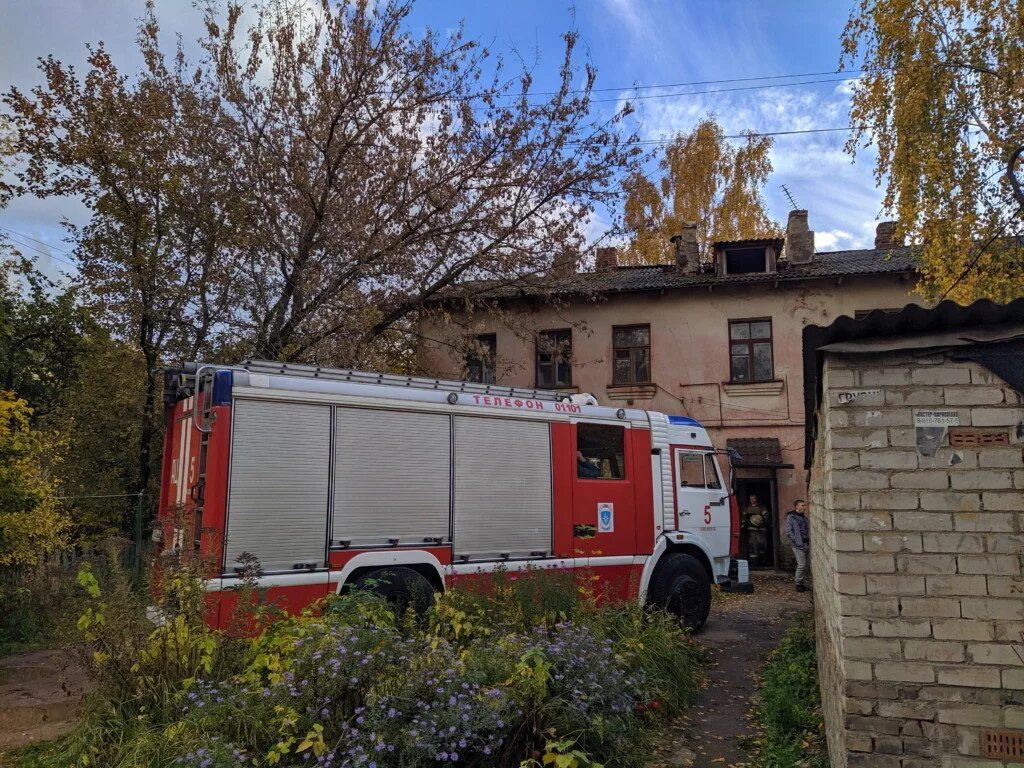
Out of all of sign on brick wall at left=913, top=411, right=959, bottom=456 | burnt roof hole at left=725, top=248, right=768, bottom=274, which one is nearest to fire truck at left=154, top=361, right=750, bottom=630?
sign on brick wall at left=913, top=411, right=959, bottom=456

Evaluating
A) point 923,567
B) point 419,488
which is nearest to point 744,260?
point 419,488

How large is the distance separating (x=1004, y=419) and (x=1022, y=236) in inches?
431

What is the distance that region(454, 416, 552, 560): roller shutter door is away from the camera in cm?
746

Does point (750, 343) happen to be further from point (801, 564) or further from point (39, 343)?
point (39, 343)

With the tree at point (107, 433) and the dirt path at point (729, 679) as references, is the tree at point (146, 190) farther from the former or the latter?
the dirt path at point (729, 679)

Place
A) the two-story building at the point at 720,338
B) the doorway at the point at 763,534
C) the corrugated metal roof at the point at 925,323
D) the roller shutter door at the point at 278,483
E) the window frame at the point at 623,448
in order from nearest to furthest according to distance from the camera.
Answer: the corrugated metal roof at the point at 925,323
the roller shutter door at the point at 278,483
the window frame at the point at 623,448
the doorway at the point at 763,534
the two-story building at the point at 720,338

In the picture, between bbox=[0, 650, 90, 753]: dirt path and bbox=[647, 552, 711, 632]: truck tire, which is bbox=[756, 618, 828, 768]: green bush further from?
bbox=[0, 650, 90, 753]: dirt path

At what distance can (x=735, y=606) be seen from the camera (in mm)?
Answer: 12109

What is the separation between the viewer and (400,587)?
6.73 metres

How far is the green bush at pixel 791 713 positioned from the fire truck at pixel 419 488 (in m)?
1.67

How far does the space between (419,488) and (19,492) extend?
4629 mm

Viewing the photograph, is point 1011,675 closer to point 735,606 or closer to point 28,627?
point 735,606

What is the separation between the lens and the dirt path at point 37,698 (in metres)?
5.38

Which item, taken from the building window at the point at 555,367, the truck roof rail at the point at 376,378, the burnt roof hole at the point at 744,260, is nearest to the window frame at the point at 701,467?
the truck roof rail at the point at 376,378
